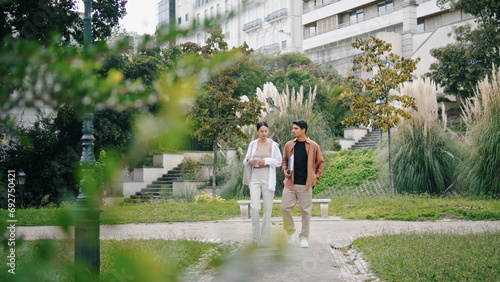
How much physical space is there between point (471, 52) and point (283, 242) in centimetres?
2578

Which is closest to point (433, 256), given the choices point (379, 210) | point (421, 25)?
point (379, 210)

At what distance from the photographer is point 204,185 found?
19156mm

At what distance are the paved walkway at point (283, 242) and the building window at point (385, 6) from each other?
3234cm

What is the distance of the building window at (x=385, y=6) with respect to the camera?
4075cm

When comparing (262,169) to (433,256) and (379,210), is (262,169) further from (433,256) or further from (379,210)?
(379,210)

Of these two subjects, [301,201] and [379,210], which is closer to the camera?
[301,201]

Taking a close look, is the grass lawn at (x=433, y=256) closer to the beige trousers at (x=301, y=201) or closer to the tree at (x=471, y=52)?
the beige trousers at (x=301, y=201)

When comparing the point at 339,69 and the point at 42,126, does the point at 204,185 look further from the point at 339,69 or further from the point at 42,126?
the point at 339,69

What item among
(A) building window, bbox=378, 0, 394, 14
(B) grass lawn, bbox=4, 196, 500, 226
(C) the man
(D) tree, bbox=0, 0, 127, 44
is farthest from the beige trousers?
(A) building window, bbox=378, 0, 394, 14

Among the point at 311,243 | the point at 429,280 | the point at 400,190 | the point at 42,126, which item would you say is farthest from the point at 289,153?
the point at 400,190

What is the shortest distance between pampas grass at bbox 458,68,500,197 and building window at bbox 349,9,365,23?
30.2 metres

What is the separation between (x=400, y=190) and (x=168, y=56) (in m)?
14.8

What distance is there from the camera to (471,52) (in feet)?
82.0

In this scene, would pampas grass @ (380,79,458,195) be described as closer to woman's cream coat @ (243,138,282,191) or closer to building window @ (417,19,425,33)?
woman's cream coat @ (243,138,282,191)
